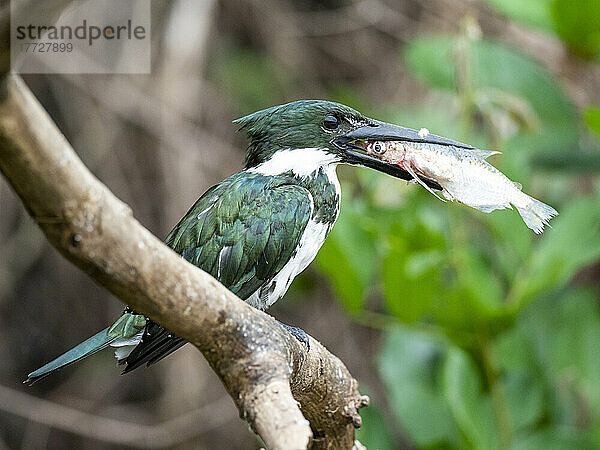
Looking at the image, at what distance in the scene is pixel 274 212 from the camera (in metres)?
1.60

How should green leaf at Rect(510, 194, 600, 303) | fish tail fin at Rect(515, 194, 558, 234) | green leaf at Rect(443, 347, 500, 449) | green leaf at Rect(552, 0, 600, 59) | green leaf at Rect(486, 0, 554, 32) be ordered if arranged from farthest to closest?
green leaf at Rect(486, 0, 554, 32) < green leaf at Rect(552, 0, 600, 59) < green leaf at Rect(510, 194, 600, 303) < green leaf at Rect(443, 347, 500, 449) < fish tail fin at Rect(515, 194, 558, 234)

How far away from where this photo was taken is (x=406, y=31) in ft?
13.1

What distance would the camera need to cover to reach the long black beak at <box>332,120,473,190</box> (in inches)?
60.8

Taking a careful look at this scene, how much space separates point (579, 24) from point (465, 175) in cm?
146

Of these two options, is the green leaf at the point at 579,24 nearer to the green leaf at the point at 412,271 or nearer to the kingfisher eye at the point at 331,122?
the green leaf at the point at 412,271

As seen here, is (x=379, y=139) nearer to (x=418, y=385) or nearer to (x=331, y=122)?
(x=331, y=122)

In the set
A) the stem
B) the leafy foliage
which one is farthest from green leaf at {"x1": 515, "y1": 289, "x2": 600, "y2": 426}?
the stem

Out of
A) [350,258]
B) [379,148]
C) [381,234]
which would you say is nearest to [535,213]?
[379,148]

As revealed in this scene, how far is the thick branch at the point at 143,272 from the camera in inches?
32.7

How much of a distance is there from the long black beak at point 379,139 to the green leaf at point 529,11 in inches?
52.1

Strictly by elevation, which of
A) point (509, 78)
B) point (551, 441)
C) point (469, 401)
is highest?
point (509, 78)

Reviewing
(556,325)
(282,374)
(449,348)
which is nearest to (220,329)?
(282,374)

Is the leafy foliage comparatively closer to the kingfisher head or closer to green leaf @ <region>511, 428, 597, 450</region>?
green leaf @ <region>511, 428, 597, 450</region>

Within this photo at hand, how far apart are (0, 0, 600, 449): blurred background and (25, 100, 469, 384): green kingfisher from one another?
0.52m
